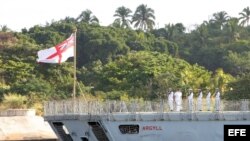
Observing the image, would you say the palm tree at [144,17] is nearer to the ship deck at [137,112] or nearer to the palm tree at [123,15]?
the palm tree at [123,15]

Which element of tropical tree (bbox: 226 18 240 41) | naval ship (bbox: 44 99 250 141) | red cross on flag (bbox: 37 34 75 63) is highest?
tropical tree (bbox: 226 18 240 41)

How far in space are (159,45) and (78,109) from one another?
57.9 m

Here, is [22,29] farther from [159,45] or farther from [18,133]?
[18,133]

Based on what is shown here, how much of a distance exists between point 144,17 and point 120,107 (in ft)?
258

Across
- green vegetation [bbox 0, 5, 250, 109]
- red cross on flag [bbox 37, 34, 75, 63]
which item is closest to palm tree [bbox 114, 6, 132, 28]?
green vegetation [bbox 0, 5, 250, 109]

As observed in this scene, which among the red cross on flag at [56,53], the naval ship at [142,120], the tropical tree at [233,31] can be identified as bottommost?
the naval ship at [142,120]

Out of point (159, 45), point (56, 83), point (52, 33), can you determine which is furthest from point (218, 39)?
point (56, 83)

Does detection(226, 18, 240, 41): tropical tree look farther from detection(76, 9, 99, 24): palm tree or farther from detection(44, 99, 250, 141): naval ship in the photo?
detection(44, 99, 250, 141): naval ship

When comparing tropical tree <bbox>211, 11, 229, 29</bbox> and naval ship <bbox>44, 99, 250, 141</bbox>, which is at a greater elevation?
tropical tree <bbox>211, 11, 229, 29</bbox>

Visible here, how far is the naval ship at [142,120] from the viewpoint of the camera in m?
30.2

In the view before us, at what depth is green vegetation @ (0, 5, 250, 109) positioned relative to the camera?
6331 cm

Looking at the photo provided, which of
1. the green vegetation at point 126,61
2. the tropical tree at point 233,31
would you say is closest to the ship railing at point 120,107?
the green vegetation at point 126,61

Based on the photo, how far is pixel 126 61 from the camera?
7106 cm

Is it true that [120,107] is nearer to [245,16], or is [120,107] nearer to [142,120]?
[142,120]
